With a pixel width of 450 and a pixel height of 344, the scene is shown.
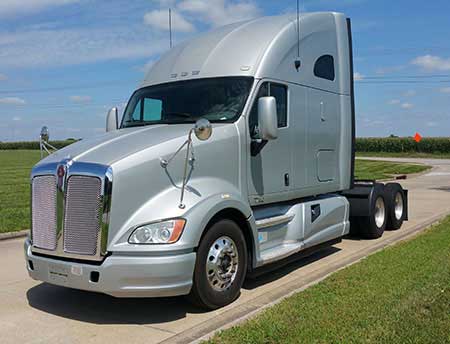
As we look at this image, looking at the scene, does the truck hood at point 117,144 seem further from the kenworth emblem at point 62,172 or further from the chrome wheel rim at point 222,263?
the chrome wheel rim at point 222,263

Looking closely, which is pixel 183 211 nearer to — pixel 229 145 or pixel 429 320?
pixel 229 145

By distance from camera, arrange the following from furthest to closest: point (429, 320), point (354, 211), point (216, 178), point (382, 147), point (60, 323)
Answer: point (382, 147), point (354, 211), point (216, 178), point (60, 323), point (429, 320)

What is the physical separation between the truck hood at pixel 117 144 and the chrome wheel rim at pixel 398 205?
6265mm

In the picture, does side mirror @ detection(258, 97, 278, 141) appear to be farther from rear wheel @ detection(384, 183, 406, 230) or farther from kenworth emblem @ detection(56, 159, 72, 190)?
rear wheel @ detection(384, 183, 406, 230)

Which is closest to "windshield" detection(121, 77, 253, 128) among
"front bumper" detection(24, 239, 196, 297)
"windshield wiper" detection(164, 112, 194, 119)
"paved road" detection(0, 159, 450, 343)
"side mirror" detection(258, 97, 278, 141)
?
"windshield wiper" detection(164, 112, 194, 119)

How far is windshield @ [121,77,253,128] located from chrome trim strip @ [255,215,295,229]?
1304 millimetres

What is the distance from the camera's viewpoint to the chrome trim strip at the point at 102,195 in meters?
5.02

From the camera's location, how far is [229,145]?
6090 millimetres

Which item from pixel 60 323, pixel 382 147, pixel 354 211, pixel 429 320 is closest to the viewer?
pixel 429 320

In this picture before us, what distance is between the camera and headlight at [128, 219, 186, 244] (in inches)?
199

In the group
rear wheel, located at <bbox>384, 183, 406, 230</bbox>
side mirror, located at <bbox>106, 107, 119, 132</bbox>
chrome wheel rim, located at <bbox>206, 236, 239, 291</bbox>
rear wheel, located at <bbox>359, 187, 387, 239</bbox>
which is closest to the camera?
chrome wheel rim, located at <bbox>206, 236, 239, 291</bbox>

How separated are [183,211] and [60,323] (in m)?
1.71

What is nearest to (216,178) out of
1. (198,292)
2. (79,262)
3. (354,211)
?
(198,292)

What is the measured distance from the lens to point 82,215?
515 cm
